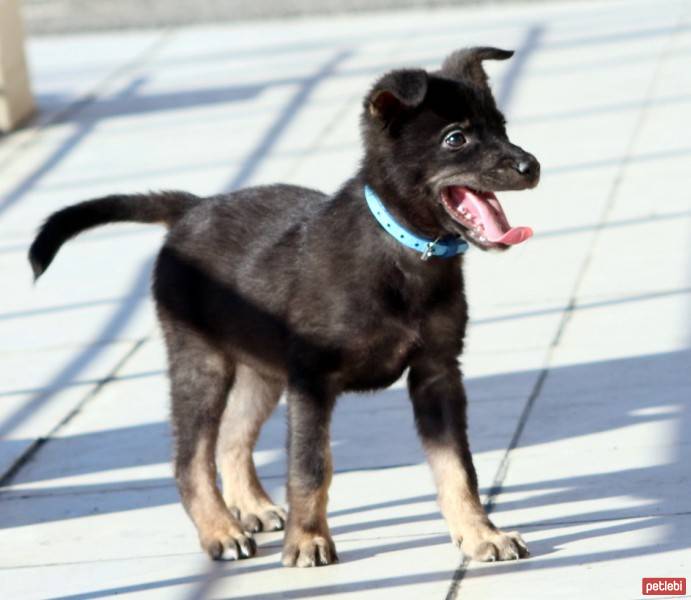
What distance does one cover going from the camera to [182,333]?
580 cm

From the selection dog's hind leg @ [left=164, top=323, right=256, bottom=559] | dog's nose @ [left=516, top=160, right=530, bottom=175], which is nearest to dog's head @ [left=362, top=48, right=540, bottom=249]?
dog's nose @ [left=516, top=160, right=530, bottom=175]

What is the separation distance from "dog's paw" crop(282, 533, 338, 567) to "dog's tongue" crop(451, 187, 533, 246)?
43.0 inches

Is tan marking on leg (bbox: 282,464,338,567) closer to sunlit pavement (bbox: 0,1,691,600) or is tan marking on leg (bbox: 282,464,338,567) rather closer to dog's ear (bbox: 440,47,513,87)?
sunlit pavement (bbox: 0,1,691,600)

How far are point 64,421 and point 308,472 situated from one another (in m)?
2.34

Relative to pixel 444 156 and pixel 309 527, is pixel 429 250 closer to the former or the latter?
pixel 444 156

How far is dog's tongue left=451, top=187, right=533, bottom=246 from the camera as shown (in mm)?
5004

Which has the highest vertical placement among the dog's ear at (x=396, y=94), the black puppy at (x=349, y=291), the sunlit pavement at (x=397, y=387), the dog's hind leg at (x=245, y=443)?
the dog's ear at (x=396, y=94)

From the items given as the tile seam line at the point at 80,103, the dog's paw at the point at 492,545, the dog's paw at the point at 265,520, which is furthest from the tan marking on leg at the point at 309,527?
the tile seam line at the point at 80,103

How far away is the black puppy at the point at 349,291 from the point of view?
5.09m

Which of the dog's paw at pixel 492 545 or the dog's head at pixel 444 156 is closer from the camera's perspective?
the dog's head at pixel 444 156

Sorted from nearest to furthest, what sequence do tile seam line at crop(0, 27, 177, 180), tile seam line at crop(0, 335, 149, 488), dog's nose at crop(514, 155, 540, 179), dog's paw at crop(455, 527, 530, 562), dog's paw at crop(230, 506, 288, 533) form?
dog's nose at crop(514, 155, 540, 179) → dog's paw at crop(455, 527, 530, 562) → dog's paw at crop(230, 506, 288, 533) → tile seam line at crop(0, 335, 149, 488) → tile seam line at crop(0, 27, 177, 180)

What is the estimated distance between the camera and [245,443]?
19.6ft

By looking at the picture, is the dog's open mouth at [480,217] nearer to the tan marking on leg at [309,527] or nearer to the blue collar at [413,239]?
the blue collar at [413,239]

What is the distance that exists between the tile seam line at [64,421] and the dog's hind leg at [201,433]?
108 cm
